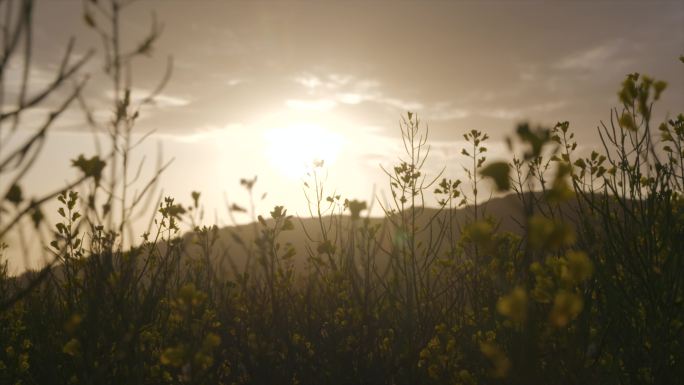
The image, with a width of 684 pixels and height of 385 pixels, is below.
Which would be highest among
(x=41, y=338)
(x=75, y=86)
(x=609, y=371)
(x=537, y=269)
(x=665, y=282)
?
(x=75, y=86)

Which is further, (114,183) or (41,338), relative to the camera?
(41,338)

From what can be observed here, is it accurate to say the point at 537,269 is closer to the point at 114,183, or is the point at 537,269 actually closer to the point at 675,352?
the point at 114,183

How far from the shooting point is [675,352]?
2.95 m

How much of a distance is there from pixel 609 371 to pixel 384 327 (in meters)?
1.30

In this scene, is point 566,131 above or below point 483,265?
above

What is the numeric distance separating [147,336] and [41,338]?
776 mm

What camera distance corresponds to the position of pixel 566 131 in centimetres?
417

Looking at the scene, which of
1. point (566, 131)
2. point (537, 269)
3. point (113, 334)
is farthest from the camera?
point (566, 131)

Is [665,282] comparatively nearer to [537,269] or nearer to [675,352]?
[675,352]

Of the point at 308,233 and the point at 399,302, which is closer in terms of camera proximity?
the point at 399,302

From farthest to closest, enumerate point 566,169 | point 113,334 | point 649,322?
point 649,322 < point 113,334 < point 566,169

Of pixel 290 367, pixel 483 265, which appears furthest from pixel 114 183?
pixel 483 265

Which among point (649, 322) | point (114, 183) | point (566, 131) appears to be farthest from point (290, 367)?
point (566, 131)

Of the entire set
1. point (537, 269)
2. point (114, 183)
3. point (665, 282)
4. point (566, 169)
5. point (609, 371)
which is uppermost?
point (114, 183)
